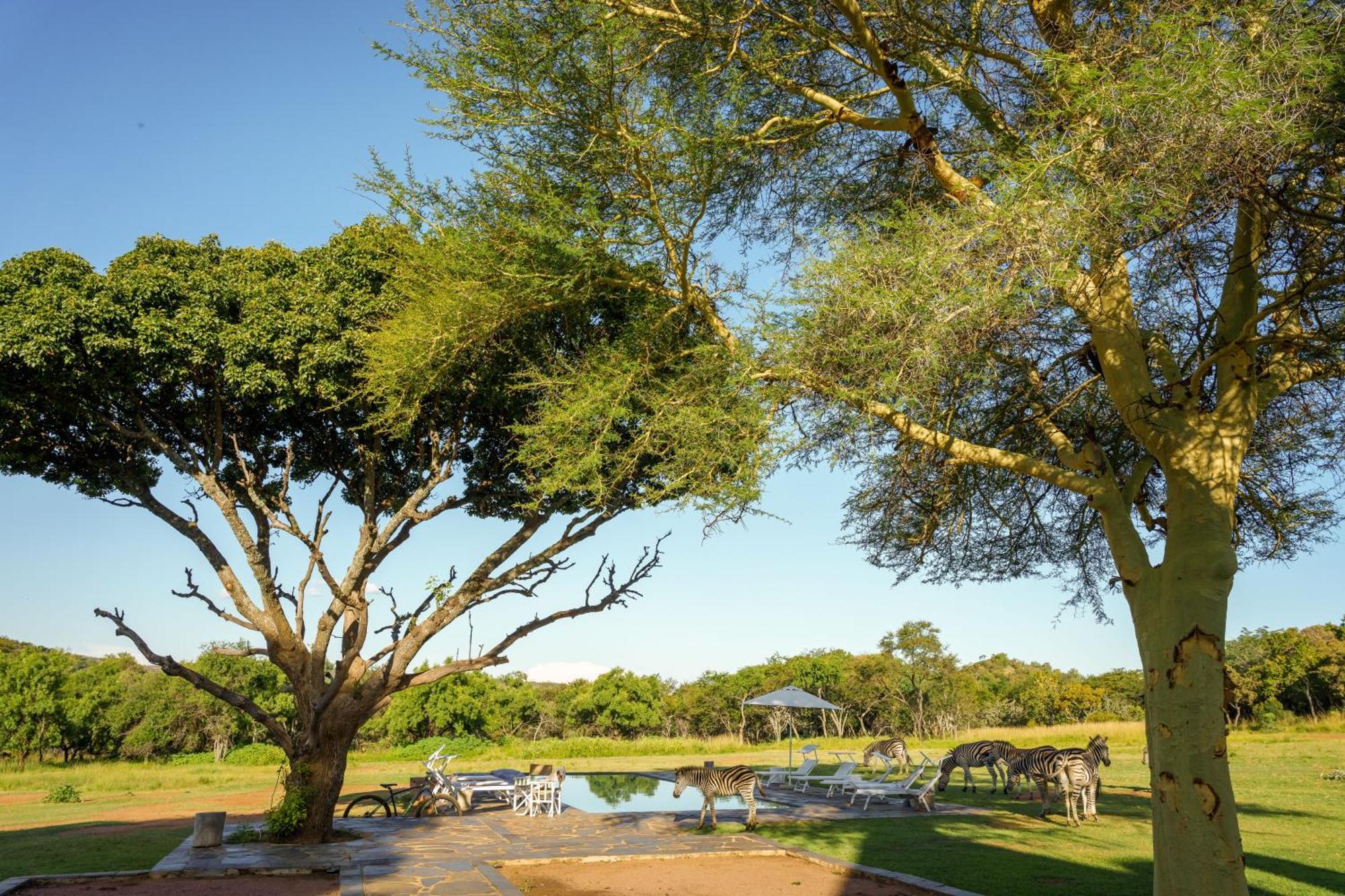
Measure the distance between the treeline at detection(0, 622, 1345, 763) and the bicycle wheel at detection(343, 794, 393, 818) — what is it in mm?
23757

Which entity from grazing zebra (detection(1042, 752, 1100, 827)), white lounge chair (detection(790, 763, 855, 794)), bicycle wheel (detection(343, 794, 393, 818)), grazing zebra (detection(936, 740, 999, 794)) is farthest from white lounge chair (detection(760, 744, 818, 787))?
bicycle wheel (detection(343, 794, 393, 818))

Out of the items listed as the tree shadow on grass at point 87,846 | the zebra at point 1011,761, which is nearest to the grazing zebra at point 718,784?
the zebra at point 1011,761

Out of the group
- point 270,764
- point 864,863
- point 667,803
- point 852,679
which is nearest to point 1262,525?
point 864,863

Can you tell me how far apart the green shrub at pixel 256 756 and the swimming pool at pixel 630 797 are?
57.0 ft

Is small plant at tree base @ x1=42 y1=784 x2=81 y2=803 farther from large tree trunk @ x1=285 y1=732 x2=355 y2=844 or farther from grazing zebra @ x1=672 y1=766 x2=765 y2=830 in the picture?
grazing zebra @ x1=672 y1=766 x2=765 y2=830

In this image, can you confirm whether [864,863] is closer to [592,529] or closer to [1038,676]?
[592,529]

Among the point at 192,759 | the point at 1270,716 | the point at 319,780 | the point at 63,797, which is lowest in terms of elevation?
the point at 192,759

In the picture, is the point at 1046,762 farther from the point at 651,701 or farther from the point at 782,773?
the point at 651,701

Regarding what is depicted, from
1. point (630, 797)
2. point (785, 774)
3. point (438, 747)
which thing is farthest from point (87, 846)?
point (438, 747)

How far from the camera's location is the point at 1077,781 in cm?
1312

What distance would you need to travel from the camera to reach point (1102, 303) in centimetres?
748

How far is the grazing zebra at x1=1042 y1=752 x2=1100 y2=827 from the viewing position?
514 inches

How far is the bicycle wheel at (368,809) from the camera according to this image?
1580cm

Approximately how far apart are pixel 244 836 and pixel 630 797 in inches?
350
